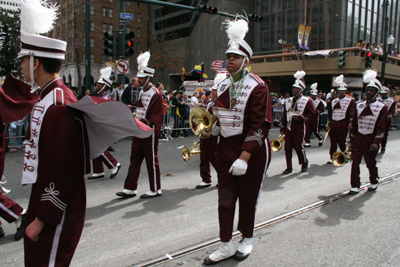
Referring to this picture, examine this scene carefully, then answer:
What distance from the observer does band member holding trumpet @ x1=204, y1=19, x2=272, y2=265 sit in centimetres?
327

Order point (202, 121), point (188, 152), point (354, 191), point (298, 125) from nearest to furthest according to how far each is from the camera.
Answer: point (202, 121) < point (354, 191) < point (188, 152) < point (298, 125)

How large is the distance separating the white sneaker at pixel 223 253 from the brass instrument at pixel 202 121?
1.16 metres

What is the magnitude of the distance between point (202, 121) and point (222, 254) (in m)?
1.41

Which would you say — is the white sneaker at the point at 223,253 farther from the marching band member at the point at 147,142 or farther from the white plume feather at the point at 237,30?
the marching band member at the point at 147,142

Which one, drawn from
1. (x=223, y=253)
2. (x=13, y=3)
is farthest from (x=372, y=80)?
(x=13, y=3)

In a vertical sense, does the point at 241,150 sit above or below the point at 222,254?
above

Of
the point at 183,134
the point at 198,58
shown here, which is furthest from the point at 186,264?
the point at 198,58

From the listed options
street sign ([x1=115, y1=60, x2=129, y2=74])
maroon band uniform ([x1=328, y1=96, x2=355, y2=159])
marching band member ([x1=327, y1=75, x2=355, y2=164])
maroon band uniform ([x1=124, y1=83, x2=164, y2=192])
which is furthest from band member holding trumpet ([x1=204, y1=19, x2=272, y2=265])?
street sign ([x1=115, y1=60, x2=129, y2=74])

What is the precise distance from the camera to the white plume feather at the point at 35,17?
2057 millimetres

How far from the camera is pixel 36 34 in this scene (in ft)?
6.77

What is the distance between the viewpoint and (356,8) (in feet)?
105

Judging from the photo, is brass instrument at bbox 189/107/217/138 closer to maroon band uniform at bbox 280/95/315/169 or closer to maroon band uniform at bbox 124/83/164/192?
maroon band uniform at bbox 124/83/164/192

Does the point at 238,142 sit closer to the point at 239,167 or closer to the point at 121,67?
the point at 239,167

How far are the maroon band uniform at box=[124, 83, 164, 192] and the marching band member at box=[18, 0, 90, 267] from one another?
10.7 feet
